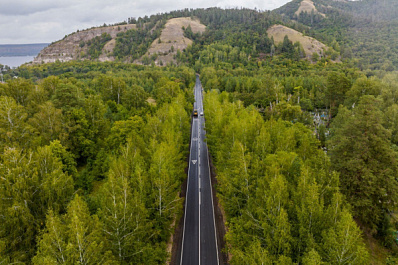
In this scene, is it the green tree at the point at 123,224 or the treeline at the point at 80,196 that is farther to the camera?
the green tree at the point at 123,224

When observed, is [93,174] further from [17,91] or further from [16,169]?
[17,91]

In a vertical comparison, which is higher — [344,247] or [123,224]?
[344,247]

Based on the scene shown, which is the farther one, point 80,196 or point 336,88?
point 336,88

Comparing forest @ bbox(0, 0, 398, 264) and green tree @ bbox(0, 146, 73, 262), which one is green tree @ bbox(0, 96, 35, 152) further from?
green tree @ bbox(0, 146, 73, 262)

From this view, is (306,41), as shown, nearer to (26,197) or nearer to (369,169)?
(369,169)

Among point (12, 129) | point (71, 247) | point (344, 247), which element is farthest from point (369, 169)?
point (12, 129)

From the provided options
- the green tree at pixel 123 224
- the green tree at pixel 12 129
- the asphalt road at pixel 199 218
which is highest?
the green tree at pixel 12 129

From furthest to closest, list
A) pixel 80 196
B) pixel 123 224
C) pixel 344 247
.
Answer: pixel 80 196 < pixel 123 224 < pixel 344 247

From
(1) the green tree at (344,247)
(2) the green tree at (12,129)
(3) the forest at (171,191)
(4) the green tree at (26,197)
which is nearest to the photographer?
(1) the green tree at (344,247)

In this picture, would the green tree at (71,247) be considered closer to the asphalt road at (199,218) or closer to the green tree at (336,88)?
the asphalt road at (199,218)

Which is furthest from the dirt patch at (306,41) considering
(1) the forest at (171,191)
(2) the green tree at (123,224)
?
(2) the green tree at (123,224)
